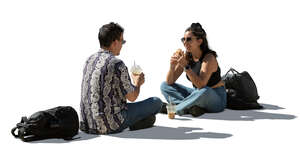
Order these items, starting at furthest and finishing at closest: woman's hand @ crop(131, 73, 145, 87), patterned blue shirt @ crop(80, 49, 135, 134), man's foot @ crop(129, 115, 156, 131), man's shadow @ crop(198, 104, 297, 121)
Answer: man's shadow @ crop(198, 104, 297, 121), man's foot @ crop(129, 115, 156, 131), woman's hand @ crop(131, 73, 145, 87), patterned blue shirt @ crop(80, 49, 135, 134)

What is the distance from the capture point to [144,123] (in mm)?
8281

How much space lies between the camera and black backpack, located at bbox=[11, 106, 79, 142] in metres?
7.56

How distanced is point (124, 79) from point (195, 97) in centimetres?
197

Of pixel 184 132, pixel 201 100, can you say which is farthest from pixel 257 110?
pixel 184 132

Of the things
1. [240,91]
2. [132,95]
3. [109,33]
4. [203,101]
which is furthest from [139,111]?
[240,91]

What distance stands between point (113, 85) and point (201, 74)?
2110mm

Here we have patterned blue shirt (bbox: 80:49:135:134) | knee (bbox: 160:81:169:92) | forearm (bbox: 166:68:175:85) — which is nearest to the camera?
patterned blue shirt (bbox: 80:49:135:134)

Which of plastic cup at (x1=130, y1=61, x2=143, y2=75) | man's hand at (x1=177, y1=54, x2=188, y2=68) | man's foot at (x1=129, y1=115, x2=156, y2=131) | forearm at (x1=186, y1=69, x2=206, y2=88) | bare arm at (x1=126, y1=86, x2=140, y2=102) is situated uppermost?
man's hand at (x1=177, y1=54, x2=188, y2=68)

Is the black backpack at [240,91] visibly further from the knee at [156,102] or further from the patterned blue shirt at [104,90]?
the patterned blue shirt at [104,90]

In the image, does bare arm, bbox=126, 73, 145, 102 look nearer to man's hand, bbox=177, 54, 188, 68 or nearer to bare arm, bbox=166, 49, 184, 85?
man's hand, bbox=177, 54, 188, 68

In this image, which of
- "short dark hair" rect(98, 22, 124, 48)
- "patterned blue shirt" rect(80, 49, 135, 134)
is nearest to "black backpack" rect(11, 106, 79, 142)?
"patterned blue shirt" rect(80, 49, 135, 134)

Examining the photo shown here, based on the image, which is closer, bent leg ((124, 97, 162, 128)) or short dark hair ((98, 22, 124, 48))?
short dark hair ((98, 22, 124, 48))

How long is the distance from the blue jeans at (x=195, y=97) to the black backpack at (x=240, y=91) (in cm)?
37

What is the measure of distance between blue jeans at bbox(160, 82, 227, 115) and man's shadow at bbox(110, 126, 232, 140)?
1.03 m
